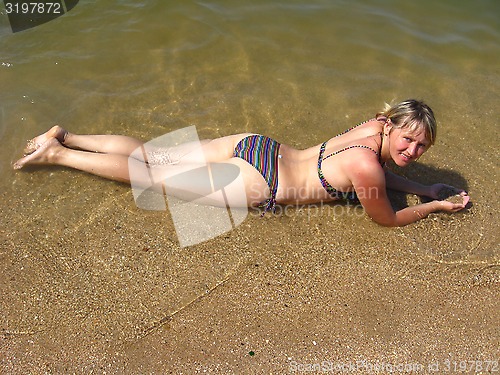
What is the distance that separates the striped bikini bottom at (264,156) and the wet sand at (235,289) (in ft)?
0.97

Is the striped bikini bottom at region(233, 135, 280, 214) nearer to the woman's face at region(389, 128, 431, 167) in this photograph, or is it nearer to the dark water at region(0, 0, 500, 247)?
the dark water at region(0, 0, 500, 247)

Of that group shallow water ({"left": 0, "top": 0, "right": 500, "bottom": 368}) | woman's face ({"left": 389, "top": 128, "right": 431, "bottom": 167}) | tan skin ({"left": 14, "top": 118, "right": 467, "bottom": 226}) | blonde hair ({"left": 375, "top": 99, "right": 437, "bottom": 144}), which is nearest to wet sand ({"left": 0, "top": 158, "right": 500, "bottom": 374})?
shallow water ({"left": 0, "top": 0, "right": 500, "bottom": 368})

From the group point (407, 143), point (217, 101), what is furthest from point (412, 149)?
point (217, 101)

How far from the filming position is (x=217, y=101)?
475 centimetres

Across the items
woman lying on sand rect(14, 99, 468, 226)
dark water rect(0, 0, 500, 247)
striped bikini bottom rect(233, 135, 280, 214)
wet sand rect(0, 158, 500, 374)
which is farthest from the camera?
dark water rect(0, 0, 500, 247)

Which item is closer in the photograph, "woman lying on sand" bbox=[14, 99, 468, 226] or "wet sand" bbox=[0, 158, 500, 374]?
"wet sand" bbox=[0, 158, 500, 374]

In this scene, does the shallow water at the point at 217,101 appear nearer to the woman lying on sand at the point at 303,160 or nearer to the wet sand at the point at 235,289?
the wet sand at the point at 235,289

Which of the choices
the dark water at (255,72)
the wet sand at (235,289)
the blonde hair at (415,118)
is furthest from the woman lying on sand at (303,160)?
the dark water at (255,72)

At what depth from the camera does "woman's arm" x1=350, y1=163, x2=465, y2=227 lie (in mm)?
3307

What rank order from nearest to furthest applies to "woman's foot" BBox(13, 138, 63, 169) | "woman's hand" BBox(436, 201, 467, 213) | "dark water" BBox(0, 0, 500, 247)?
"woman's hand" BBox(436, 201, 467, 213) < "woman's foot" BBox(13, 138, 63, 169) < "dark water" BBox(0, 0, 500, 247)

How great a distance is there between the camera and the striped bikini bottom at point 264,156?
3514mm

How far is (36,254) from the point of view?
335 centimetres

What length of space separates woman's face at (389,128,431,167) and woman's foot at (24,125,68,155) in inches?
109

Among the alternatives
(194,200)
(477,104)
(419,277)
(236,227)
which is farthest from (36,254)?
(477,104)
